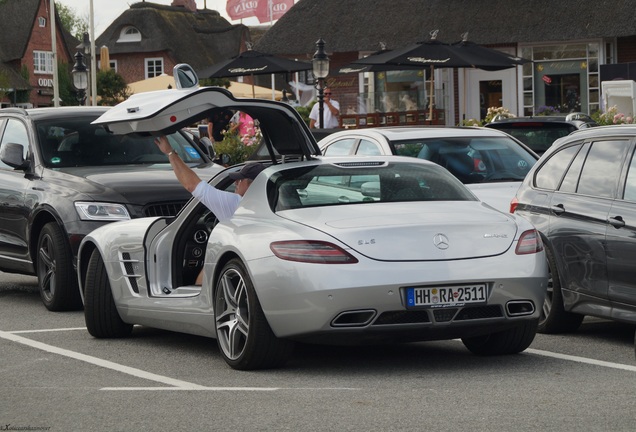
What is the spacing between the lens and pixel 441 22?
4666 cm

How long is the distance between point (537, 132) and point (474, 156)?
3173 mm

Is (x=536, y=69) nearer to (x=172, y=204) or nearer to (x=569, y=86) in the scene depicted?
(x=569, y=86)

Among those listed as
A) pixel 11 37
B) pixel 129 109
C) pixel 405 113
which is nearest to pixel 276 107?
pixel 129 109

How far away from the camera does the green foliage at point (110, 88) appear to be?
7975cm

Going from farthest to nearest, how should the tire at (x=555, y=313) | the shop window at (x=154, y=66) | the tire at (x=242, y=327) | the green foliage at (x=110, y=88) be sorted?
the shop window at (x=154, y=66), the green foliage at (x=110, y=88), the tire at (x=555, y=313), the tire at (x=242, y=327)

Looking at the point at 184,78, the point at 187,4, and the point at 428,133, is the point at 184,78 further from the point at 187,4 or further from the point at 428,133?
the point at 187,4

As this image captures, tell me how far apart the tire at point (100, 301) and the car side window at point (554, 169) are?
11.2 ft

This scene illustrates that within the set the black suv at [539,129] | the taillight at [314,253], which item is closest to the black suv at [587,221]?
the taillight at [314,253]

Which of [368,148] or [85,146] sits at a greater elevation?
[85,146]

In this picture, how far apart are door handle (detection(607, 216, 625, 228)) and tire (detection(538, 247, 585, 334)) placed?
868 mm

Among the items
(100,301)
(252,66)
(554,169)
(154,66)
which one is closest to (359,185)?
(554,169)

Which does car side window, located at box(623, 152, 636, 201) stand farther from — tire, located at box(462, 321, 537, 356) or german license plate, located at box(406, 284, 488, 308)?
german license plate, located at box(406, 284, 488, 308)

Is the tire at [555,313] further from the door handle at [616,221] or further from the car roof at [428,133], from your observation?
the car roof at [428,133]

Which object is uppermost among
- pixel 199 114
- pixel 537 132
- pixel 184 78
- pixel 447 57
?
pixel 447 57
